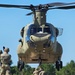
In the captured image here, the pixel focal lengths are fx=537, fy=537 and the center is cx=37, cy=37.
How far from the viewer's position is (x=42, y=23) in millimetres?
23359

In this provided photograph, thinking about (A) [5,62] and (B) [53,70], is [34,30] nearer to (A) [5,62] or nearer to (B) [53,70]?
(A) [5,62]

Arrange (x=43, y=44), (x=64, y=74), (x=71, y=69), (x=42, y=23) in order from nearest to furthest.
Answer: (x=43, y=44)
(x=42, y=23)
(x=64, y=74)
(x=71, y=69)

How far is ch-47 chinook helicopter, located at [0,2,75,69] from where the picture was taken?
22.0 meters

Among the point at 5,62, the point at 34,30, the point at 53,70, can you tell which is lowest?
the point at 53,70

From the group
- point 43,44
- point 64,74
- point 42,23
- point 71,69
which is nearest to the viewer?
point 43,44

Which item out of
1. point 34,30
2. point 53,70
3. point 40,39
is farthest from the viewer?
point 53,70

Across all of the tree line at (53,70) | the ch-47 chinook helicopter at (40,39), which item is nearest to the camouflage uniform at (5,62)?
the ch-47 chinook helicopter at (40,39)

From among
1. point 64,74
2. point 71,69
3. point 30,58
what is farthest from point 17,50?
point 71,69

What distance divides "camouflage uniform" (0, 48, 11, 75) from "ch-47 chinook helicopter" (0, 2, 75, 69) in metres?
0.85

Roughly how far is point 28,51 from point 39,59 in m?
0.76

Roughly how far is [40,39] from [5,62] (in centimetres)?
190

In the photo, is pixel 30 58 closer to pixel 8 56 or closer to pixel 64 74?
pixel 8 56

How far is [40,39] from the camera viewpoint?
21.7 meters

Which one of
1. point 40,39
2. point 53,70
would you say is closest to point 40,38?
point 40,39
